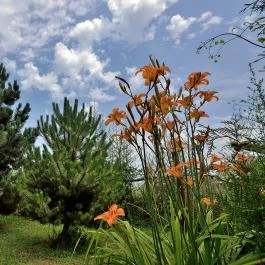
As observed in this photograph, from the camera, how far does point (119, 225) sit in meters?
3.62

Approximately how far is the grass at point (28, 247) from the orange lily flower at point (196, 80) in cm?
660

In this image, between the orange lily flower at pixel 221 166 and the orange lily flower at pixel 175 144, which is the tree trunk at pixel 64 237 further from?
the orange lily flower at pixel 221 166

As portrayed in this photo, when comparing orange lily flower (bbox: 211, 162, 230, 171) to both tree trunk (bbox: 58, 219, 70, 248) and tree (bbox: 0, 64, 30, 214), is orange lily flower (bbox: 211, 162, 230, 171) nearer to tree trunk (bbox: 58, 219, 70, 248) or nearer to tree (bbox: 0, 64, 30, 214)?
tree trunk (bbox: 58, 219, 70, 248)

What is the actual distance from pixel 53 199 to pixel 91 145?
1625 mm

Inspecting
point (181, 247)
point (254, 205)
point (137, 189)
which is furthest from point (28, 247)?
point (254, 205)

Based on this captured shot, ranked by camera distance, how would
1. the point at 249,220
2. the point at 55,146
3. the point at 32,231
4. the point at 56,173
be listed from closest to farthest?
the point at 249,220 < the point at 56,173 < the point at 55,146 < the point at 32,231

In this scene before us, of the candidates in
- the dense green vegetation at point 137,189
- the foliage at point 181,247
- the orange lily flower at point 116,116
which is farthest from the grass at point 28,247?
the orange lily flower at point 116,116

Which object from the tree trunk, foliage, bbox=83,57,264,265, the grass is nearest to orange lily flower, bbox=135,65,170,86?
foliage, bbox=83,57,264,265

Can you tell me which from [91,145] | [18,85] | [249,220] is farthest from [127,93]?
[18,85]

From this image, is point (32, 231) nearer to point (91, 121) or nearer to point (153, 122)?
point (91, 121)

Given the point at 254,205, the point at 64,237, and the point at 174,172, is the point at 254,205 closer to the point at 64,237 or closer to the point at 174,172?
the point at 174,172

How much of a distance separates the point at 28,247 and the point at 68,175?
7.49 feet

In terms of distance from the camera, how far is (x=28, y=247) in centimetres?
1112

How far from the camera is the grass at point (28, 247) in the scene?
9.56m
